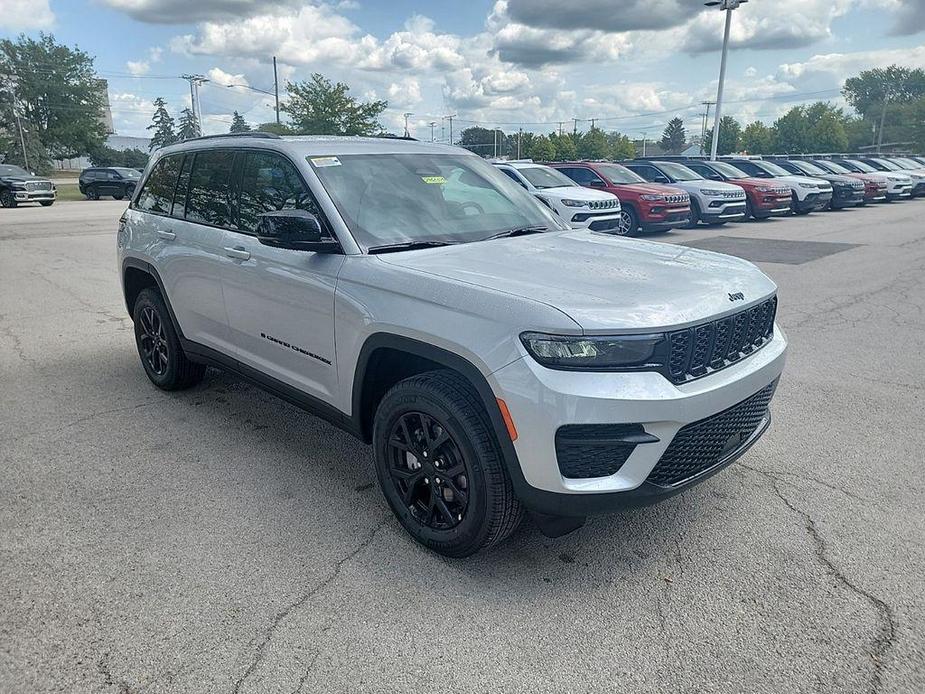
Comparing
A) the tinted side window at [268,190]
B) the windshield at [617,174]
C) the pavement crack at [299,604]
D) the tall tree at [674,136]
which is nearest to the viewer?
the pavement crack at [299,604]

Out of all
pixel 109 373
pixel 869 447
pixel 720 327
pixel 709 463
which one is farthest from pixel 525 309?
pixel 109 373

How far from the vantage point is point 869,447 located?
13.0 feet

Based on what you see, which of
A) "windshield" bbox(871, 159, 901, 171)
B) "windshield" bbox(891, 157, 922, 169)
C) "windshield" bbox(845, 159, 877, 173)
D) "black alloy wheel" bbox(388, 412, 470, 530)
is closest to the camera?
"black alloy wheel" bbox(388, 412, 470, 530)

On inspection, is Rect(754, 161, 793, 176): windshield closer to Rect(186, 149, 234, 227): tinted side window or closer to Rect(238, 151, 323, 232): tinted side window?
Rect(186, 149, 234, 227): tinted side window

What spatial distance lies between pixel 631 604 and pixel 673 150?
132 m

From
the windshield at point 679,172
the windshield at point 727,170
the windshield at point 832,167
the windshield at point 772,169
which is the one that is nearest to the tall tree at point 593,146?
the windshield at point 832,167

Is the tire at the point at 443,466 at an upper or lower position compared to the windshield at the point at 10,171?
lower

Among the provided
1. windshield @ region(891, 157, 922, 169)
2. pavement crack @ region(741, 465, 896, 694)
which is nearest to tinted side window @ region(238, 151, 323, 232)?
pavement crack @ region(741, 465, 896, 694)

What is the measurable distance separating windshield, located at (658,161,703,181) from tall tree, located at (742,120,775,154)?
60.4m

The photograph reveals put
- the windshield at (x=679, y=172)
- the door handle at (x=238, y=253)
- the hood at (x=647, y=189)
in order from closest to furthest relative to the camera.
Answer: the door handle at (x=238, y=253), the hood at (x=647, y=189), the windshield at (x=679, y=172)

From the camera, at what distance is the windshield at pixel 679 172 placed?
17489 millimetres

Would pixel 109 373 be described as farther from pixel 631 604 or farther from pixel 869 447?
pixel 869 447

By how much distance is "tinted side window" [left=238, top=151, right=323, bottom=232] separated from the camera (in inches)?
136

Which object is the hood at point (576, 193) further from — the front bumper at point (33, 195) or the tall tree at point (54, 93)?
the tall tree at point (54, 93)
